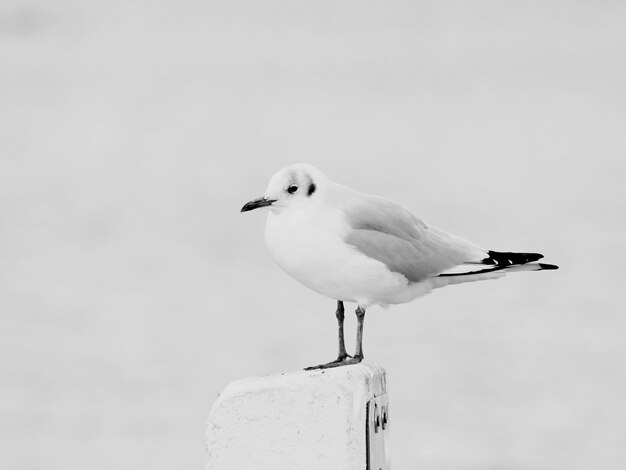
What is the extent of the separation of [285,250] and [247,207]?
237 mm

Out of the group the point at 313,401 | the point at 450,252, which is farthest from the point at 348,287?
the point at 313,401

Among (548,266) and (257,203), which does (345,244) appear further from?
(548,266)

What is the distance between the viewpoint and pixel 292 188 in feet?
15.9

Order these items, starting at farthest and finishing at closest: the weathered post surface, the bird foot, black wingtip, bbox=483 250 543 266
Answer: black wingtip, bbox=483 250 543 266
the bird foot
the weathered post surface

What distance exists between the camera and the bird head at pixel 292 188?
4832 millimetres

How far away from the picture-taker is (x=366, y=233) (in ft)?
16.4

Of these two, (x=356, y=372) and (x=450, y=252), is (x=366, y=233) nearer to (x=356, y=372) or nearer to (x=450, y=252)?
(x=450, y=252)

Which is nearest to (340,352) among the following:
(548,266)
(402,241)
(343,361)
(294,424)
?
(343,361)

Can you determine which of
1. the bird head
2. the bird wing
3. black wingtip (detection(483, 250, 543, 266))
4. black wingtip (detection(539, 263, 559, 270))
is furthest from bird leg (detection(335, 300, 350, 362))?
black wingtip (detection(539, 263, 559, 270))

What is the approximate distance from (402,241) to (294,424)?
5.10ft

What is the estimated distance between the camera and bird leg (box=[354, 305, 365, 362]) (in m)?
4.73

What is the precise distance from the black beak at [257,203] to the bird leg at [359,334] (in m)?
0.60

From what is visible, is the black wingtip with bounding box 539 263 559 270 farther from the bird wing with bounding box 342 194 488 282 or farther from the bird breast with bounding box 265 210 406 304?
the bird breast with bounding box 265 210 406 304

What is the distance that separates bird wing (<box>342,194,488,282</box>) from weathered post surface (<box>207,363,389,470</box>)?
117 centimetres
